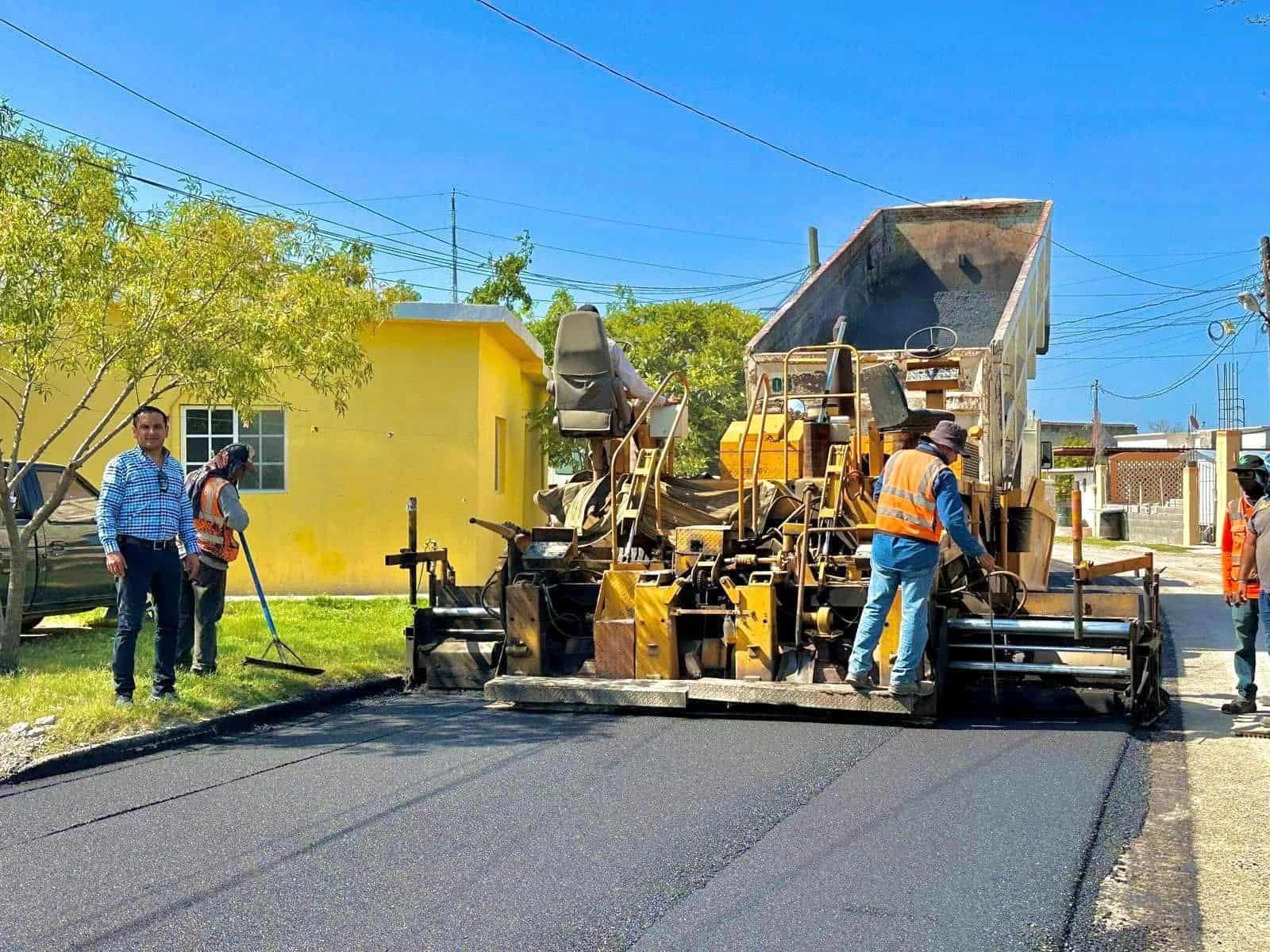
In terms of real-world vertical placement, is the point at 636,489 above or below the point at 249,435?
below

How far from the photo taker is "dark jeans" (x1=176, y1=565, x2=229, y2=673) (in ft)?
27.2

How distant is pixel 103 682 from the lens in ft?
25.3

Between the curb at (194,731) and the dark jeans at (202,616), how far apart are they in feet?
2.65

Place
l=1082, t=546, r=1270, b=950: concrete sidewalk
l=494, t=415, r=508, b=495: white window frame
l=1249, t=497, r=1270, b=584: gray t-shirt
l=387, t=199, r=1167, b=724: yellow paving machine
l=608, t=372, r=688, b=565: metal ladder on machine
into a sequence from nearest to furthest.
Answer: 1. l=1082, t=546, r=1270, b=950: concrete sidewalk
2. l=387, t=199, r=1167, b=724: yellow paving machine
3. l=1249, t=497, r=1270, b=584: gray t-shirt
4. l=608, t=372, r=688, b=565: metal ladder on machine
5. l=494, t=415, r=508, b=495: white window frame

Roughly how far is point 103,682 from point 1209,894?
609cm

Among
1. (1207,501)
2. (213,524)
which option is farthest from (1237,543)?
(1207,501)

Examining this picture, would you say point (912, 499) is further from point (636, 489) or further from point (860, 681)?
point (636, 489)

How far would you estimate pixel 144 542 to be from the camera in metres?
7.20

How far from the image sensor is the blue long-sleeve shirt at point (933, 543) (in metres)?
6.98

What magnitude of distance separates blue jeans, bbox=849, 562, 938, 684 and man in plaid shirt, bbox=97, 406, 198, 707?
378 cm

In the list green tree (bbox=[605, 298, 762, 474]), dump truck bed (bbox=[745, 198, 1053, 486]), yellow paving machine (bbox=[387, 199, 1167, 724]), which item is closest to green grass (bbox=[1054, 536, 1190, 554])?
green tree (bbox=[605, 298, 762, 474])

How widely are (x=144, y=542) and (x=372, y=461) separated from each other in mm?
8257

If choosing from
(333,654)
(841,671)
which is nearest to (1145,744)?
(841,671)

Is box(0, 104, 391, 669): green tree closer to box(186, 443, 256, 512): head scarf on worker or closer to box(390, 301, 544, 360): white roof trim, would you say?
box(186, 443, 256, 512): head scarf on worker
